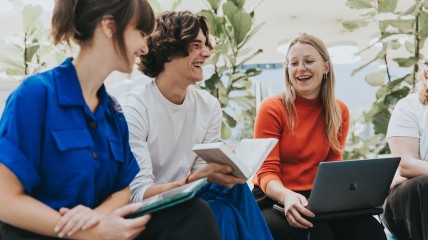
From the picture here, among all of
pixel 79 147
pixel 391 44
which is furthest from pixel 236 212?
pixel 391 44

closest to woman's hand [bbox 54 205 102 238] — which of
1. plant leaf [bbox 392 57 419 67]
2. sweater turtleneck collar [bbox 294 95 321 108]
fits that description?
sweater turtleneck collar [bbox 294 95 321 108]

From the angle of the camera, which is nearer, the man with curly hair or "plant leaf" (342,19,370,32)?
the man with curly hair

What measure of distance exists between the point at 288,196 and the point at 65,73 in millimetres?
943

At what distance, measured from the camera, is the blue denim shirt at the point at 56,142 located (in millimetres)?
1014

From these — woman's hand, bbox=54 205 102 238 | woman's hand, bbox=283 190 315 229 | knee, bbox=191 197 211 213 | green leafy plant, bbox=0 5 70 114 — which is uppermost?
green leafy plant, bbox=0 5 70 114

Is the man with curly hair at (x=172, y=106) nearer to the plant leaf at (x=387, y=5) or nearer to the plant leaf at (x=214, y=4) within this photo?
the plant leaf at (x=214, y=4)

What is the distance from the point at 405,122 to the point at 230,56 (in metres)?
1.08

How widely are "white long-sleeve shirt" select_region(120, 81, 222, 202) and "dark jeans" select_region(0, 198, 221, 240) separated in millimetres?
484

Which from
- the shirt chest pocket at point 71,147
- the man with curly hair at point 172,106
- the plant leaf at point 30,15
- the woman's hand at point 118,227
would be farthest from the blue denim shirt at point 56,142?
the plant leaf at point 30,15

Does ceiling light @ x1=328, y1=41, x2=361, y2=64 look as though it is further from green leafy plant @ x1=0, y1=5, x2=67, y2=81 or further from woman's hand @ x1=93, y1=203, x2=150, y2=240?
woman's hand @ x1=93, y1=203, x2=150, y2=240

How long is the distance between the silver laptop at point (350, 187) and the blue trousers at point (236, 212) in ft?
0.80

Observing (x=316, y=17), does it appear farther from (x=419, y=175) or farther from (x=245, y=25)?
(x=419, y=175)

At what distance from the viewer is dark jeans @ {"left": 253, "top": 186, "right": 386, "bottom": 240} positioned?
162 centimetres

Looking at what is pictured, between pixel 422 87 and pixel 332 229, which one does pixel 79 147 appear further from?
Result: pixel 422 87
